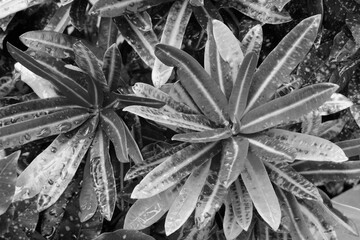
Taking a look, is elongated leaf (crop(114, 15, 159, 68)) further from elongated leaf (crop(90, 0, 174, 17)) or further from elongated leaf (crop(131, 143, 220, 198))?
elongated leaf (crop(131, 143, 220, 198))

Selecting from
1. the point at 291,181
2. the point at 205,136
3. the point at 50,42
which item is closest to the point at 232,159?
the point at 205,136

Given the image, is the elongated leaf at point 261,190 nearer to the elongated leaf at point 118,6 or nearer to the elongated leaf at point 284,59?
the elongated leaf at point 284,59

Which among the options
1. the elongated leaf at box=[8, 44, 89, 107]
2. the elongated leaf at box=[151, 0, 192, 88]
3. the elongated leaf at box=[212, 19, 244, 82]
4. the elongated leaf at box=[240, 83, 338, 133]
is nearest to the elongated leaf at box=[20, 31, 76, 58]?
the elongated leaf at box=[8, 44, 89, 107]

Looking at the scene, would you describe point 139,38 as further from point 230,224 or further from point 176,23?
point 230,224

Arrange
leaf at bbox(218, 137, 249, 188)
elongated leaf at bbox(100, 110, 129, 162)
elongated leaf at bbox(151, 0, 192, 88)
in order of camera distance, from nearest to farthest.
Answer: leaf at bbox(218, 137, 249, 188), elongated leaf at bbox(100, 110, 129, 162), elongated leaf at bbox(151, 0, 192, 88)

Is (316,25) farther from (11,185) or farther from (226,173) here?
(11,185)

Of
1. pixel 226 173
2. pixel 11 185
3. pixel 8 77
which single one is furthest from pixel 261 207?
pixel 8 77
